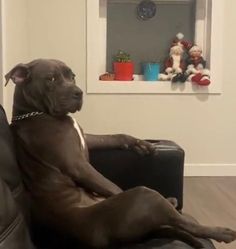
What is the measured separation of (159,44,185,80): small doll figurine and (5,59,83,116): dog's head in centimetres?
246

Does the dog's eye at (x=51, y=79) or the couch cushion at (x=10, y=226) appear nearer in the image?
the couch cushion at (x=10, y=226)

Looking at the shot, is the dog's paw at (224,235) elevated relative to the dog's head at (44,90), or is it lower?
lower

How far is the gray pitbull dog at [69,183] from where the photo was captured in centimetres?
162

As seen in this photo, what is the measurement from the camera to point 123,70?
436 centimetres

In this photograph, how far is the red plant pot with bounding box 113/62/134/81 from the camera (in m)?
4.35

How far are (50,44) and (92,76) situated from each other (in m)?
0.41

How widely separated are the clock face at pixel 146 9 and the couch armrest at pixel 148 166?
2.49 metres

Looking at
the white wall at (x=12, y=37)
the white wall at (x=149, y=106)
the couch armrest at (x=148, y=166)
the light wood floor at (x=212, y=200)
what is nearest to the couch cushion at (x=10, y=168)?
the couch armrest at (x=148, y=166)

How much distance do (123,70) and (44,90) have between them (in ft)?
8.10

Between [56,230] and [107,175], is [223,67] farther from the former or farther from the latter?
[56,230]

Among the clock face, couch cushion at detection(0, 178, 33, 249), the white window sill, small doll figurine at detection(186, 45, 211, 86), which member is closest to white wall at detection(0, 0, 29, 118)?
the white window sill

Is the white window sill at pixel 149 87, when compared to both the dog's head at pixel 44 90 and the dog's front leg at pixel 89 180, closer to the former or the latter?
the dog's head at pixel 44 90

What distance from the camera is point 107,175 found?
7.04 ft

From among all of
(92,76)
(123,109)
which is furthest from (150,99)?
(92,76)
